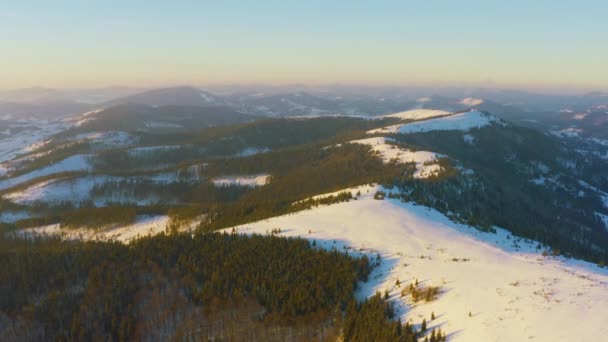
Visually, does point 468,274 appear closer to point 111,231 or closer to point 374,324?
point 374,324

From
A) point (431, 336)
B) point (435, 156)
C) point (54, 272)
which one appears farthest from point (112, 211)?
point (431, 336)

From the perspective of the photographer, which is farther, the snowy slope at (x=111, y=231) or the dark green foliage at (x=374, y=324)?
the snowy slope at (x=111, y=231)

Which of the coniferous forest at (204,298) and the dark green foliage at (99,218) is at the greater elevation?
the coniferous forest at (204,298)

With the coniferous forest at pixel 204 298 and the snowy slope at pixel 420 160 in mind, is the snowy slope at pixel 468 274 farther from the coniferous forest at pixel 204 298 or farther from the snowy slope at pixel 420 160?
the snowy slope at pixel 420 160

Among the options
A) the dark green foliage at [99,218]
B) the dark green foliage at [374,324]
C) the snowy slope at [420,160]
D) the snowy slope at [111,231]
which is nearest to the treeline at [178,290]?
the dark green foliage at [374,324]

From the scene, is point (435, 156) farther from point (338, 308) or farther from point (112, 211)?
point (112, 211)

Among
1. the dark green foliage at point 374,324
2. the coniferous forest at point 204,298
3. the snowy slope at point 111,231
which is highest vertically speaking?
the dark green foliage at point 374,324
